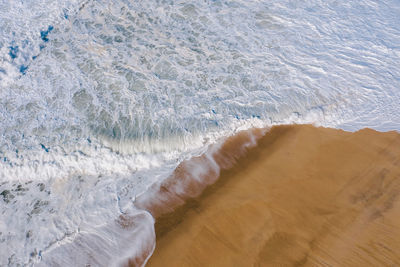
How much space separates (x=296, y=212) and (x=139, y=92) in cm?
343

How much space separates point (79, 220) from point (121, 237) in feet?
2.05

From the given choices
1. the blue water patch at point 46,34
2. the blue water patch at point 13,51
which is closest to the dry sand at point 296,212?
the blue water patch at point 13,51

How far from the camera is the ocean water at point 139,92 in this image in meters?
3.84

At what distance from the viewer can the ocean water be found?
3.84 meters

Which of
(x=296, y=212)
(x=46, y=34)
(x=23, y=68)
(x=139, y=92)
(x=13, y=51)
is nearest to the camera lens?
(x=296, y=212)

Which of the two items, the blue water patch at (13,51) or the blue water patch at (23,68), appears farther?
the blue water patch at (13,51)

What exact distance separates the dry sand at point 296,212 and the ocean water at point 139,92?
53cm

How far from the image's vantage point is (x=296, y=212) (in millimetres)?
3766

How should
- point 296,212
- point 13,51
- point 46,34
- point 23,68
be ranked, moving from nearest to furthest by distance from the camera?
1. point 296,212
2. point 23,68
3. point 13,51
4. point 46,34

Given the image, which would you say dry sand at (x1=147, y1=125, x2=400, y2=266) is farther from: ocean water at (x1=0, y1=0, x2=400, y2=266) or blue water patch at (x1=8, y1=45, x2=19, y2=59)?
blue water patch at (x1=8, y1=45, x2=19, y2=59)

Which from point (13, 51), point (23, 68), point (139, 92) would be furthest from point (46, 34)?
point (139, 92)

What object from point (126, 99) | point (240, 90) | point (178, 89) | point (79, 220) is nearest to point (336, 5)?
point (240, 90)

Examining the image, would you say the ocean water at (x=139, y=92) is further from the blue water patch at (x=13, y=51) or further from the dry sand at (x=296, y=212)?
the dry sand at (x=296, y=212)

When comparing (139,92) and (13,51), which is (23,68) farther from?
(139,92)
